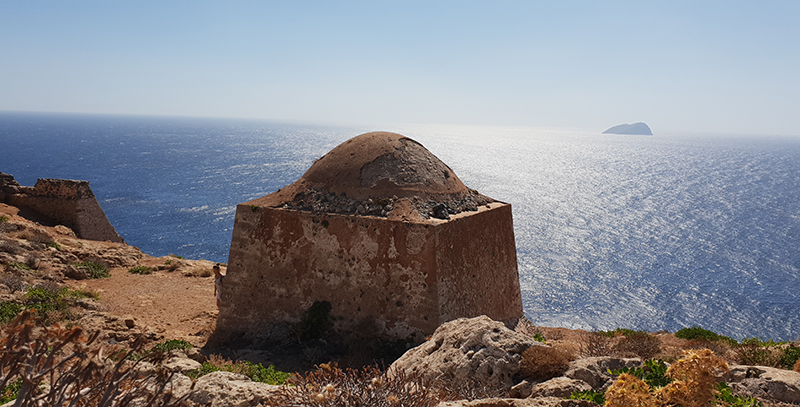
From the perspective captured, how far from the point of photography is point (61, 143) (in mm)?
137375

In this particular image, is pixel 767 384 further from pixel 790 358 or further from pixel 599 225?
pixel 599 225

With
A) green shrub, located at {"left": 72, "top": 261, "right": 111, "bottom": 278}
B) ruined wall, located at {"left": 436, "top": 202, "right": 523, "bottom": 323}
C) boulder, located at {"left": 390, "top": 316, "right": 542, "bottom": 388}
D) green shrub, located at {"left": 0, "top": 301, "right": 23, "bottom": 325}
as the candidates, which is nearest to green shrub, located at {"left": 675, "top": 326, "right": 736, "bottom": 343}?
ruined wall, located at {"left": 436, "top": 202, "right": 523, "bottom": 323}

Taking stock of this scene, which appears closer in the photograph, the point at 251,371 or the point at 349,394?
the point at 349,394

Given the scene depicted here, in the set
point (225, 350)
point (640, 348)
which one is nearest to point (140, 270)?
point (225, 350)

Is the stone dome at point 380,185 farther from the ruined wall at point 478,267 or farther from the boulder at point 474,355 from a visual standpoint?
the boulder at point 474,355

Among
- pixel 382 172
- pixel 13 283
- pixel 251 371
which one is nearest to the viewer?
pixel 251 371

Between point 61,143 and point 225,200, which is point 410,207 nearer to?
point 225,200

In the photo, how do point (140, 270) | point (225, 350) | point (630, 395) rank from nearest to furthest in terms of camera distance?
point (630, 395) → point (225, 350) → point (140, 270)

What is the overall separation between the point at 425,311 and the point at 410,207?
7.47 ft

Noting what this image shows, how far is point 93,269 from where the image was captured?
18641 millimetres

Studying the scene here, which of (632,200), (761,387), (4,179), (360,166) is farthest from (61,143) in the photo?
(761,387)

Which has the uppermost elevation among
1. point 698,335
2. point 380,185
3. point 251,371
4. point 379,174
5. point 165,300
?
point 379,174

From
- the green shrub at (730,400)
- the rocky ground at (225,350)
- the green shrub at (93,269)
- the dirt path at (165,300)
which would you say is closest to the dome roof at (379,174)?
the rocky ground at (225,350)

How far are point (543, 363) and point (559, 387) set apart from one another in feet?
1.67
